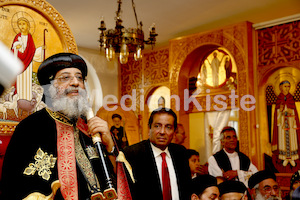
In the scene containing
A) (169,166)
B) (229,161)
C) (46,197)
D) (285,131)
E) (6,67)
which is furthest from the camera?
(285,131)

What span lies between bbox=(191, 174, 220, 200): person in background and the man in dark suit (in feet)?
1.39

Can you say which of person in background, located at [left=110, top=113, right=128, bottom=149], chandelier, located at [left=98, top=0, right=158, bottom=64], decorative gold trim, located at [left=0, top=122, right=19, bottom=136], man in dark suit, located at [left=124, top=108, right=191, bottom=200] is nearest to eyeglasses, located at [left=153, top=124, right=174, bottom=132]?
man in dark suit, located at [left=124, top=108, right=191, bottom=200]

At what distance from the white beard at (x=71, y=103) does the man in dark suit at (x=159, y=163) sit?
100 centimetres

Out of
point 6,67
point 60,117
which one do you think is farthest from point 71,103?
point 6,67

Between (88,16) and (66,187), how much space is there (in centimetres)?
704

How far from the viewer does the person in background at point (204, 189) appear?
353cm

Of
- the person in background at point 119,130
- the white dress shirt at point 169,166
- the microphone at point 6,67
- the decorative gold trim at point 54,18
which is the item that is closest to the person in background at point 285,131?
the person in background at point 119,130

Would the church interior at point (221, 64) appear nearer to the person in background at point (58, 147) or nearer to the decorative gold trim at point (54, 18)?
the decorative gold trim at point (54, 18)

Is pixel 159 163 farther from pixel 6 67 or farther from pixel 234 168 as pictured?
pixel 234 168

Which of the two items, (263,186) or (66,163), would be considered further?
(263,186)

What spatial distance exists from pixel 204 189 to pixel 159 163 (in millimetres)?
609

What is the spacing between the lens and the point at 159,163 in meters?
3.23

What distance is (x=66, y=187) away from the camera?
2135 mm

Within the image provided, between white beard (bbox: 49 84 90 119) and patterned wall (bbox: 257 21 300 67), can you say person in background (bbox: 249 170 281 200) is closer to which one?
white beard (bbox: 49 84 90 119)
